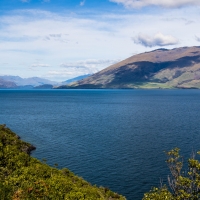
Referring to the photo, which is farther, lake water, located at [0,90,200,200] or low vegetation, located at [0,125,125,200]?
lake water, located at [0,90,200,200]

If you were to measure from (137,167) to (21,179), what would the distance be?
4897cm

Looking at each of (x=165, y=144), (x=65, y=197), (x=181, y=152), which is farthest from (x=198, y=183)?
(x=165, y=144)

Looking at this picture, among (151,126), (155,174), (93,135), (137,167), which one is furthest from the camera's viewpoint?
(151,126)

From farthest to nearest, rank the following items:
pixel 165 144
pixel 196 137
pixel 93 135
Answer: pixel 93 135
pixel 196 137
pixel 165 144

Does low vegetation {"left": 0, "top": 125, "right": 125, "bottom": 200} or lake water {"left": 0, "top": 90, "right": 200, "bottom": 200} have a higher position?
low vegetation {"left": 0, "top": 125, "right": 125, "bottom": 200}

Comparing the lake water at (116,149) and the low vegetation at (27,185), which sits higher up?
the low vegetation at (27,185)

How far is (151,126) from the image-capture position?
141m

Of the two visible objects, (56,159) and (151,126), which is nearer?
(56,159)

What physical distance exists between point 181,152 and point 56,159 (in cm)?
4126

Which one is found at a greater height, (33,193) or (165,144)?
(33,193)

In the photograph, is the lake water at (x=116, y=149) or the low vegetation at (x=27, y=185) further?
the lake water at (x=116, y=149)

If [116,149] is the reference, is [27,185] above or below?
above

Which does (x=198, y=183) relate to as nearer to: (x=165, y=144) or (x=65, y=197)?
(x=65, y=197)

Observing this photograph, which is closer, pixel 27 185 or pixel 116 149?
pixel 27 185
